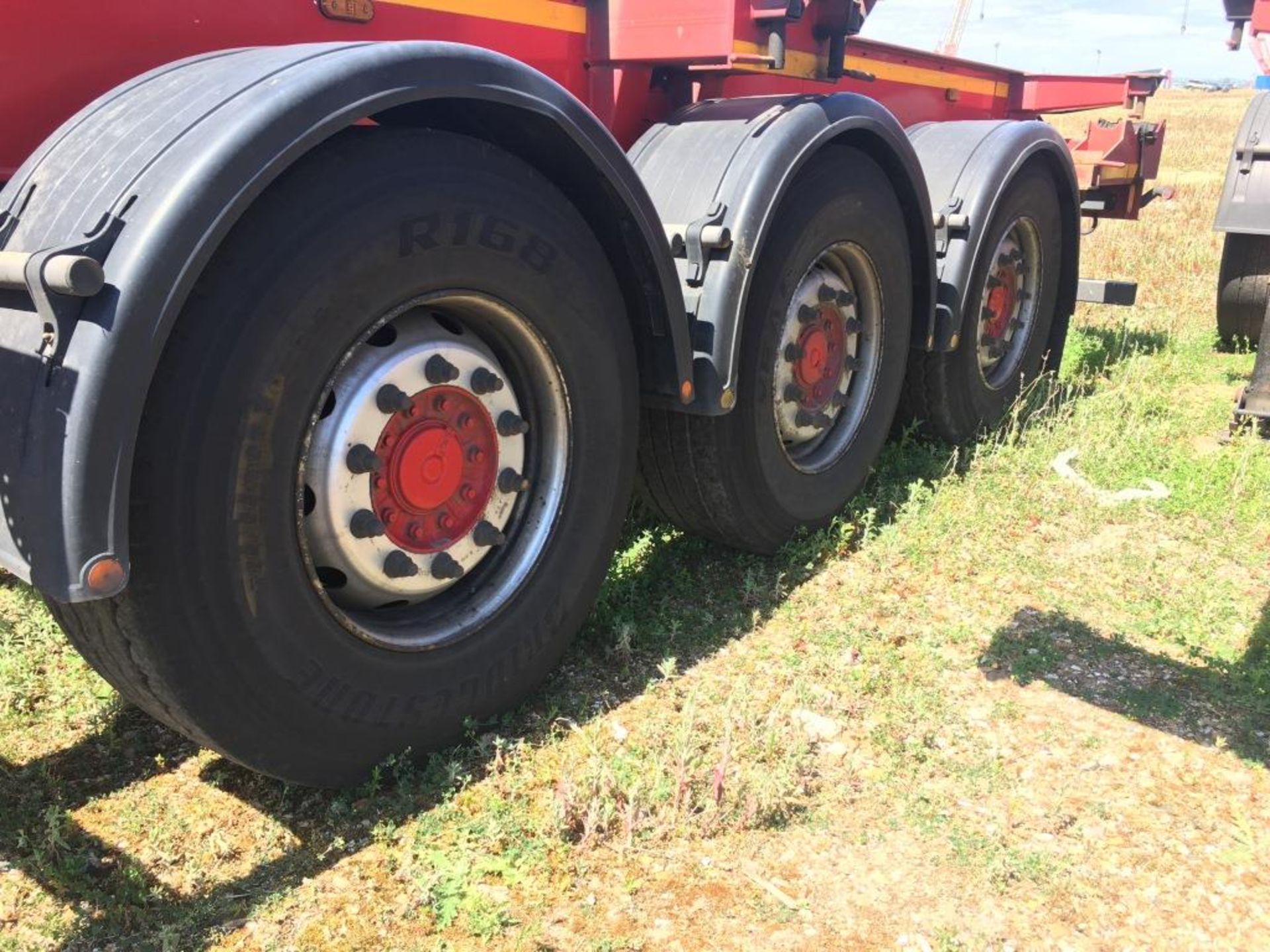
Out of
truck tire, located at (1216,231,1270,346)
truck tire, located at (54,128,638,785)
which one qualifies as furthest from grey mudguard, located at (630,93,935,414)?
truck tire, located at (1216,231,1270,346)

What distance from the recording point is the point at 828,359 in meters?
3.30

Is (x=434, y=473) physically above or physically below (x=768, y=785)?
above

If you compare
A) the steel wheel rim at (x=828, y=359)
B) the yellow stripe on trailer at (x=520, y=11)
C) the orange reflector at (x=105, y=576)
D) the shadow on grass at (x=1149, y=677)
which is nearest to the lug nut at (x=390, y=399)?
the orange reflector at (x=105, y=576)

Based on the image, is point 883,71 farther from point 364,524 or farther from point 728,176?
point 364,524

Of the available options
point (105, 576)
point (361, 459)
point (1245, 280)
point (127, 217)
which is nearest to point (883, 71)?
point (1245, 280)

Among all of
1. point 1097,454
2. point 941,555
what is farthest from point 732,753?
point 1097,454

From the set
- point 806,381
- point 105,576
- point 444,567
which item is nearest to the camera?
point 105,576

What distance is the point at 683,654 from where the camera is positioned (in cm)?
Result: 271

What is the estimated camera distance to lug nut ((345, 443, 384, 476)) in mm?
1948

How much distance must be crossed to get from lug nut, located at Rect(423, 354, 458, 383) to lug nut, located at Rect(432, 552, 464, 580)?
0.38 metres

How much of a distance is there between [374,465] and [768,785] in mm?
1039

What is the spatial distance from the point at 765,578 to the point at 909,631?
1.53 feet

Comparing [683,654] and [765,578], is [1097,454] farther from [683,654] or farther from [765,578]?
[683,654]

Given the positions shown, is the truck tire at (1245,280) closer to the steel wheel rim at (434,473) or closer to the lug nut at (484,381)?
the steel wheel rim at (434,473)
